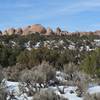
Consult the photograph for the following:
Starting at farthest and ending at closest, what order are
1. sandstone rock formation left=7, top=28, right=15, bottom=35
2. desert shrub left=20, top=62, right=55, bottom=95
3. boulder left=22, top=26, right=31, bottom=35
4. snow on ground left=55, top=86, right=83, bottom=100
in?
sandstone rock formation left=7, top=28, right=15, bottom=35, boulder left=22, top=26, right=31, bottom=35, desert shrub left=20, top=62, right=55, bottom=95, snow on ground left=55, top=86, right=83, bottom=100

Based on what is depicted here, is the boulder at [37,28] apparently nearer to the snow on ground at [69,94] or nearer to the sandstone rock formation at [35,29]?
the sandstone rock formation at [35,29]

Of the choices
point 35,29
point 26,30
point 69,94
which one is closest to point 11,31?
point 26,30

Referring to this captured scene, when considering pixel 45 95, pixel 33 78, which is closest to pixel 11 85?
pixel 33 78

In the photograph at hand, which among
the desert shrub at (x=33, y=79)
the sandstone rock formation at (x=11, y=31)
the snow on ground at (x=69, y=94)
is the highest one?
the desert shrub at (x=33, y=79)

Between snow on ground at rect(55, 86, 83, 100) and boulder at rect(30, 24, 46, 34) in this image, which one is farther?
boulder at rect(30, 24, 46, 34)

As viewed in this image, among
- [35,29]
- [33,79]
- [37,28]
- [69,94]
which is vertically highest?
[33,79]

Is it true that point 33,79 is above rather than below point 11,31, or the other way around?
above

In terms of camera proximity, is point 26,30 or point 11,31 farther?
point 11,31

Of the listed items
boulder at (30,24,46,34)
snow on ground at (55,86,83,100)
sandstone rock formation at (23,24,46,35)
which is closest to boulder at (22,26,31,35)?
sandstone rock formation at (23,24,46,35)

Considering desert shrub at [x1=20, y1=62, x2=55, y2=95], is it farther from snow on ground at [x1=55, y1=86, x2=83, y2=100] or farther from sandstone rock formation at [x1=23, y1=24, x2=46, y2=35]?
sandstone rock formation at [x1=23, y1=24, x2=46, y2=35]

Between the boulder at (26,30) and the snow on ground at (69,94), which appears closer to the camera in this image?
the snow on ground at (69,94)

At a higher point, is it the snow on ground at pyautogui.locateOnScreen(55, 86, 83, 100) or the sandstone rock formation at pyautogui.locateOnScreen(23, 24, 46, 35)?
the snow on ground at pyautogui.locateOnScreen(55, 86, 83, 100)

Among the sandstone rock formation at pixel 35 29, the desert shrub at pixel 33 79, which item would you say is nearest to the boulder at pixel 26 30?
the sandstone rock formation at pixel 35 29

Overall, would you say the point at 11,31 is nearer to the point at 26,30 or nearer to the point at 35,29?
the point at 26,30
